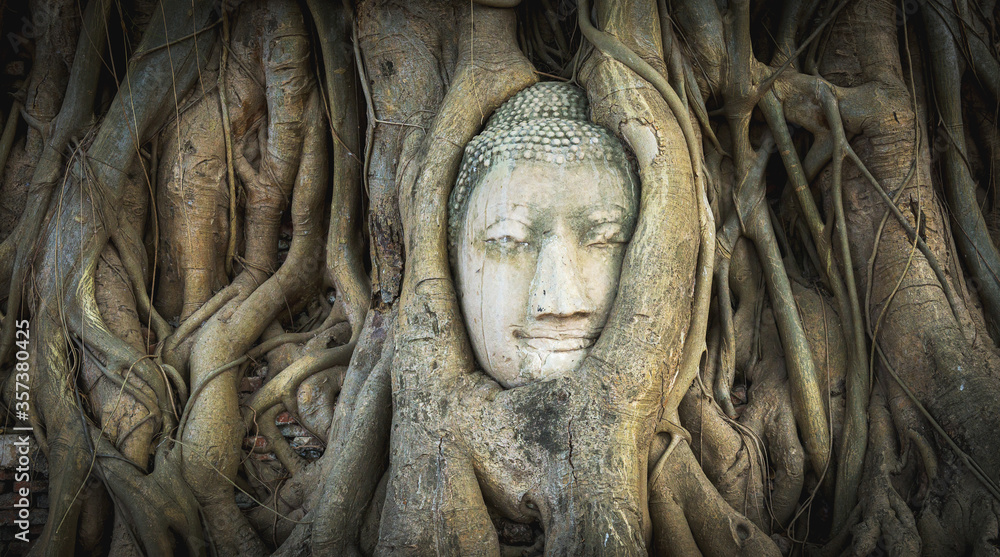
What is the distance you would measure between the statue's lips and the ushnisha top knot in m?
0.50

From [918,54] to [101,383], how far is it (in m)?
3.84

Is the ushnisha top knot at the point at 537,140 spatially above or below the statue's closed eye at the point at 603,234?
above

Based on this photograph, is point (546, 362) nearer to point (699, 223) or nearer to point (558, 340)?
point (558, 340)

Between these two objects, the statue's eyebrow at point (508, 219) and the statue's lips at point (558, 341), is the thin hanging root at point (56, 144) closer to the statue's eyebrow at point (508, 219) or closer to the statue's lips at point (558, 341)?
the statue's eyebrow at point (508, 219)

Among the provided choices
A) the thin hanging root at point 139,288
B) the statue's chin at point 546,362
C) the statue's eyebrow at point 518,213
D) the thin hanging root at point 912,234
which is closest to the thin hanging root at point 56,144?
the thin hanging root at point 139,288

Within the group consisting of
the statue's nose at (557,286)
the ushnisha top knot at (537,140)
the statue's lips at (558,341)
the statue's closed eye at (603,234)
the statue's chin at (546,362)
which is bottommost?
the statue's chin at (546,362)

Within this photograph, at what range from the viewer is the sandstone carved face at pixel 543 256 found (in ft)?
8.54

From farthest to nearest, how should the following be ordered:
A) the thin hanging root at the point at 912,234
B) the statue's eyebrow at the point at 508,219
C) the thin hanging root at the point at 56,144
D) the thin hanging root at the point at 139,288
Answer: the thin hanging root at the point at 139,288 → the thin hanging root at the point at 56,144 → the thin hanging root at the point at 912,234 → the statue's eyebrow at the point at 508,219

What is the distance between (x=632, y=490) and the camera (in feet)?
7.93

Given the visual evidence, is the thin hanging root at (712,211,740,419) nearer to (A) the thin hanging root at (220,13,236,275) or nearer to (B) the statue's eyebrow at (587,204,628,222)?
(B) the statue's eyebrow at (587,204,628,222)

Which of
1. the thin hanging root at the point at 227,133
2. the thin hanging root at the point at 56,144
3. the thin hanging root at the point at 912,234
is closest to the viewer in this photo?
the thin hanging root at the point at 912,234

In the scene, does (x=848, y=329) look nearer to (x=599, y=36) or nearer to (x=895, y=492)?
(x=895, y=492)

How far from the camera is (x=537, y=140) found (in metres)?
2.73

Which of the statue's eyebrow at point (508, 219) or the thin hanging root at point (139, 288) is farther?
the thin hanging root at point (139, 288)
